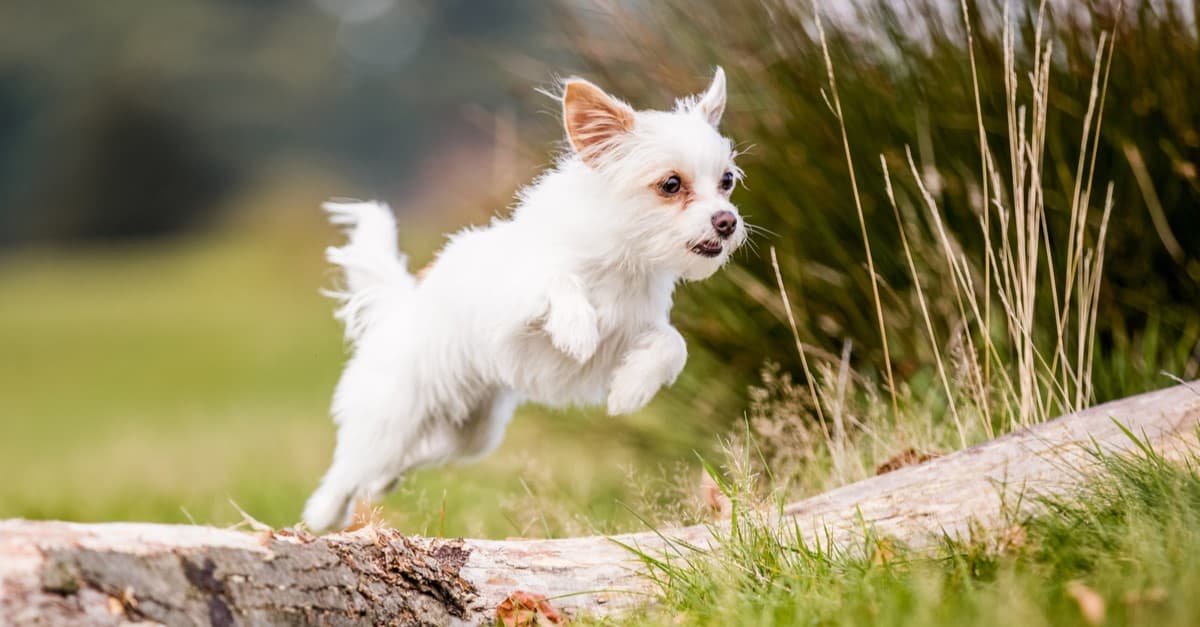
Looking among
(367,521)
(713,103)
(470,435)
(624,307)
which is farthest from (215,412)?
(713,103)

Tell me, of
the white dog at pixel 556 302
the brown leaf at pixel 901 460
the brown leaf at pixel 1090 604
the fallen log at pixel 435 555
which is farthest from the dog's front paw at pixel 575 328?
the brown leaf at pixel 1090 604

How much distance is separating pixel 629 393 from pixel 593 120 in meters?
0.72

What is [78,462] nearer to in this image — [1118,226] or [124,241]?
[1118,226]

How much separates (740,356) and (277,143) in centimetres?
2793

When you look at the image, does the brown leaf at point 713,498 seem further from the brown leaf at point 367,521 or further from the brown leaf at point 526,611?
the brown leaf at point 367,521

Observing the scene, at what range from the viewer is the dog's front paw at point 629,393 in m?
3.10

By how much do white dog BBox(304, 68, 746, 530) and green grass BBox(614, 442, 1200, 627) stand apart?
1.80ft

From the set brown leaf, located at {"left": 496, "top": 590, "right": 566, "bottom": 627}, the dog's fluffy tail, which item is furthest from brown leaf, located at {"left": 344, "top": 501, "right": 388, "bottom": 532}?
the dog's fluffy tail

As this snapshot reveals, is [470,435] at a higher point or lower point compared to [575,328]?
lower

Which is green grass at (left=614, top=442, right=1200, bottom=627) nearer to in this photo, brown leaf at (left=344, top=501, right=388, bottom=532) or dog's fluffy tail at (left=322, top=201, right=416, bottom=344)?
brown leaf at (left=344, top=501, right=388, bottom=532)

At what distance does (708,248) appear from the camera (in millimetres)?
3045

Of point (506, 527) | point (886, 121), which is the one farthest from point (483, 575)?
point (886, 121)

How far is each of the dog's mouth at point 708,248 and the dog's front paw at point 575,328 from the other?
0.31 m

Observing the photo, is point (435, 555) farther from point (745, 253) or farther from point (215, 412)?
point (215, 412)
